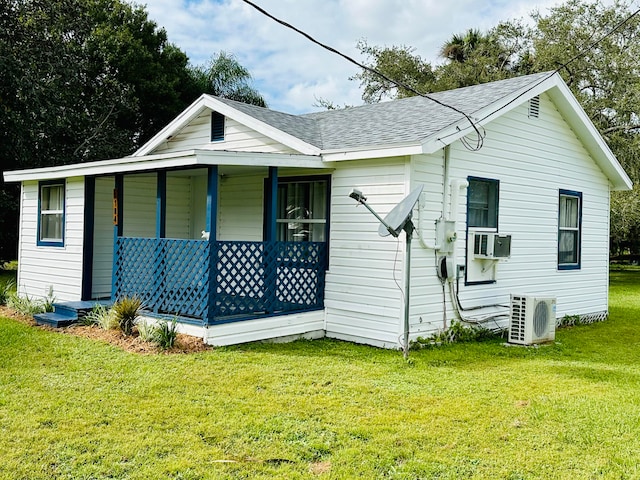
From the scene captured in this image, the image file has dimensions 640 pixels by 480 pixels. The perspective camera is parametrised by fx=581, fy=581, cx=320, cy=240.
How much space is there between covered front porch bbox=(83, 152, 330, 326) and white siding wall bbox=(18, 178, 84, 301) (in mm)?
314

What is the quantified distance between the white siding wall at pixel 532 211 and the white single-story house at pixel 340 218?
0.03 meters

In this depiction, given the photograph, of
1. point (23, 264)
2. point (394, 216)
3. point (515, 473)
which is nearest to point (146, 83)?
point (23, 264)

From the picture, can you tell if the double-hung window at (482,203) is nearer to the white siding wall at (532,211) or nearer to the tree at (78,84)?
the white siding wall at (532,211)

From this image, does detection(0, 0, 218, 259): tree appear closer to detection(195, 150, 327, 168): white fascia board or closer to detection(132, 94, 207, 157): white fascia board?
detection(132, 94, 207, 157): white fascia board

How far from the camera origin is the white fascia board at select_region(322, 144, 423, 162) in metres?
7.25

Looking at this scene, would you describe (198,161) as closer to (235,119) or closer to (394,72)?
(235,119)

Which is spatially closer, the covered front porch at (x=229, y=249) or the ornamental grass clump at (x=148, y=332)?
the ornamental grass clump at (x=148, y=332)

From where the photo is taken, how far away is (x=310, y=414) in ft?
16.1

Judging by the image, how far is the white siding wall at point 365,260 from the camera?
7688 millimetres

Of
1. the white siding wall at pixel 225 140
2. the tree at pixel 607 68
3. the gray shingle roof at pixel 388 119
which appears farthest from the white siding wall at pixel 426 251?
the tree at pixel 607 68

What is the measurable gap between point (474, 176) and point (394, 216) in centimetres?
255

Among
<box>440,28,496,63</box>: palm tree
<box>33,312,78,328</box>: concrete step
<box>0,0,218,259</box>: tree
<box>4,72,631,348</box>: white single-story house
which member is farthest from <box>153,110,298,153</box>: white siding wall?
<box>440,28,496,63</box>: palm tree

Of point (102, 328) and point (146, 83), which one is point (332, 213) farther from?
point (146, 83)

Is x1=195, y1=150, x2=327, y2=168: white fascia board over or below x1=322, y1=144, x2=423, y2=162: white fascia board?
below
